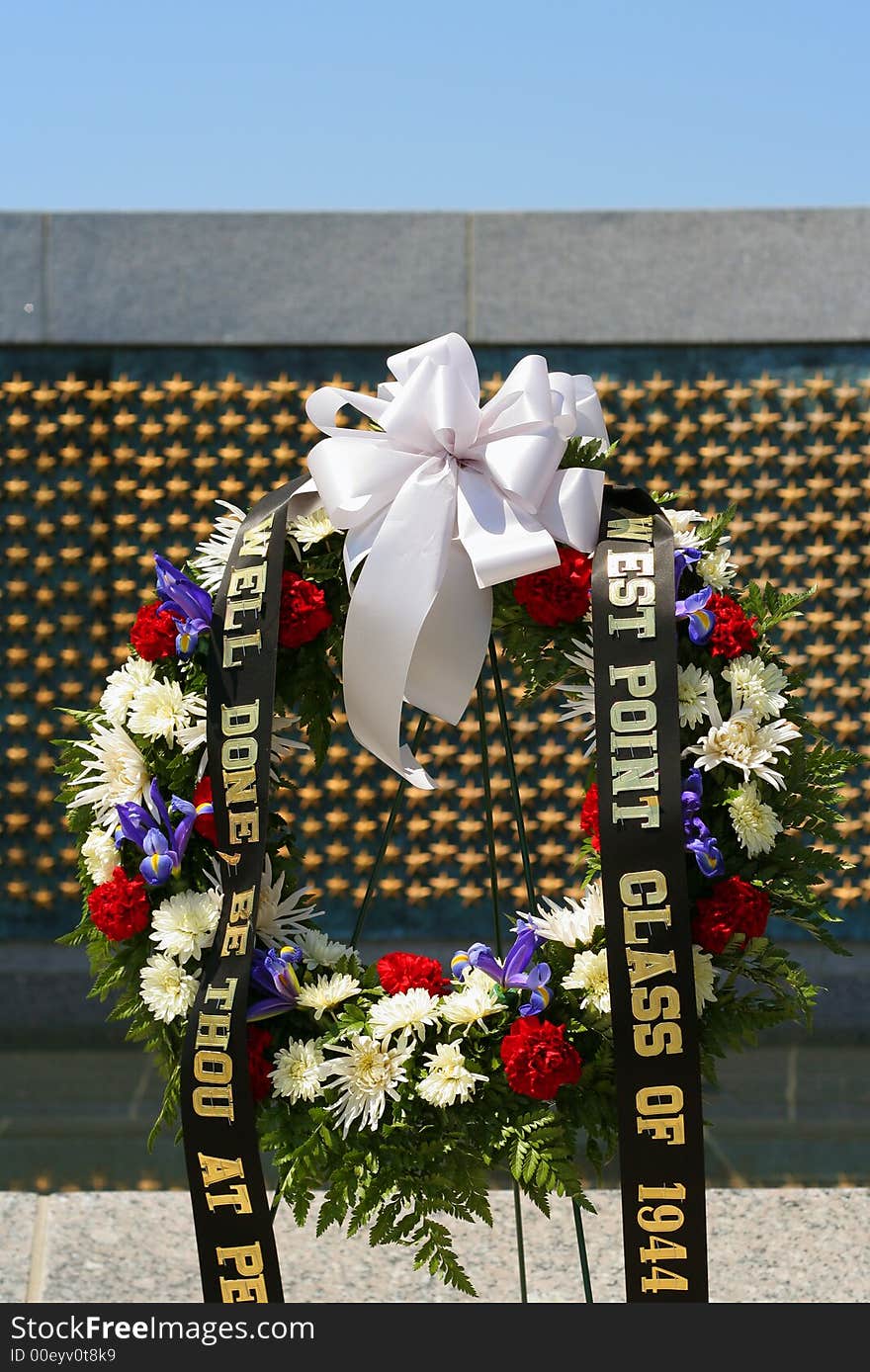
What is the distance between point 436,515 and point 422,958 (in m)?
0.64

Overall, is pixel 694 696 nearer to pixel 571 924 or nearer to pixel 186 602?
pixel 571 924

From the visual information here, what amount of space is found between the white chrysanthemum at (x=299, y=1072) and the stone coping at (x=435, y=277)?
12.2 feet

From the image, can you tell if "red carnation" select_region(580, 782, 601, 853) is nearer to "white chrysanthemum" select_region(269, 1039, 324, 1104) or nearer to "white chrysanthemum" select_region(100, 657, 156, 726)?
"white chrysanthemum" select_region(269, 1039, 324, 1104)

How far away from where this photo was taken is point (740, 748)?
188cm

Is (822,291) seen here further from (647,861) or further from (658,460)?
(647,861)

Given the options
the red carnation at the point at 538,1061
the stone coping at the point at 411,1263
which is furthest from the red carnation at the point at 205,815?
the stone coping at the point at 411,1263

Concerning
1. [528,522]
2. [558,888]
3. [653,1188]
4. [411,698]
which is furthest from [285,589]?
[558,888]

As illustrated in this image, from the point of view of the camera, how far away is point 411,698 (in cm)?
198

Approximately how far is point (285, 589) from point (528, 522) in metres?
0.38

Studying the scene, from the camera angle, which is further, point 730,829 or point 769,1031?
point 769,1031

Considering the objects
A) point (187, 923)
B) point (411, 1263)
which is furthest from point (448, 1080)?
point (411, 1263)

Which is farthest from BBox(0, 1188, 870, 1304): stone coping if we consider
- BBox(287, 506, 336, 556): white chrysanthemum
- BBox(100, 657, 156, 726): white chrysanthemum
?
BBox(287, 506, 336, 556): white chrysanthemum

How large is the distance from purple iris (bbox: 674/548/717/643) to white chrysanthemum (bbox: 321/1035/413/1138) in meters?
0.70

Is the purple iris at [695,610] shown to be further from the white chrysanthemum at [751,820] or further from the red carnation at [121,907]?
the red carnation at [121,907]
